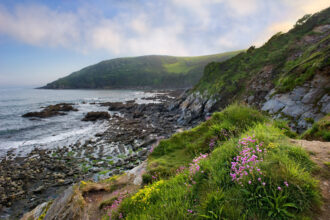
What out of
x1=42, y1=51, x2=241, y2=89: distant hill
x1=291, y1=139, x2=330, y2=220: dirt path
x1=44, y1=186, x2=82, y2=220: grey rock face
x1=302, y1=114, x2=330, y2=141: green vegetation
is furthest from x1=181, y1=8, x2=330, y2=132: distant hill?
x1=42, y1=51, x2=241, y2=89: distant hill

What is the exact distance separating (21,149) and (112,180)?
63.2ft

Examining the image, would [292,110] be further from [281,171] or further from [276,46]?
[276,46]

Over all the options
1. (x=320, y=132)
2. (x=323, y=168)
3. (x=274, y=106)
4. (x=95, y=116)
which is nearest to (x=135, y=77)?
(x=95, y=116)

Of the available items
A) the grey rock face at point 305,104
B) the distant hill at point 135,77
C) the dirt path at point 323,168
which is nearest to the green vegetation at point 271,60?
the grey rock face at point 305,104

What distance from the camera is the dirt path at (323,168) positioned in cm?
197

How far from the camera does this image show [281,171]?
2258 millimetres

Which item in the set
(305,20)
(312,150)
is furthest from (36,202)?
(305,20)

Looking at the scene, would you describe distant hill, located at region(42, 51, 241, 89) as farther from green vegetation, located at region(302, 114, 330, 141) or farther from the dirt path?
the dirt path

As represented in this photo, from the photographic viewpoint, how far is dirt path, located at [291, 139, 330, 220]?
197cm

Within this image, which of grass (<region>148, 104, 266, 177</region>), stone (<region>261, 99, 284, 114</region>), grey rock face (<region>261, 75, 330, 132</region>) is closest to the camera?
grass (<region>148, 104, 266, 177</region>)

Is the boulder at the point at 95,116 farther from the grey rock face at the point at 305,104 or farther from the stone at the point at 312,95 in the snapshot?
the stone at the point at 312,95

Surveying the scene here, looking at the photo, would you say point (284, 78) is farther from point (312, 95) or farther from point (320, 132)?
point (320, 132)

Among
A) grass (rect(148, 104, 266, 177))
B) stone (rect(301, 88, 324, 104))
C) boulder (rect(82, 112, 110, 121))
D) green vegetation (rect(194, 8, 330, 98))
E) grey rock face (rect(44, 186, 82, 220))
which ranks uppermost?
green vegetation (rect(194, 8, 330, 98))

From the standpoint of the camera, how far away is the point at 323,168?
2.66 meters
